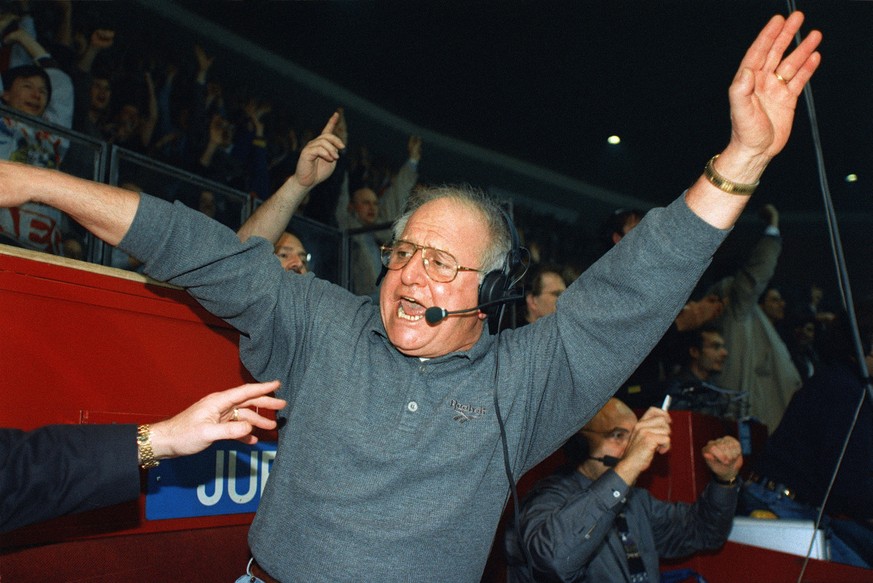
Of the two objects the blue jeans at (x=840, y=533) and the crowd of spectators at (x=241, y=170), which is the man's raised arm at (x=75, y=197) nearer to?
the crowd of spectators at (x=241, y=170)

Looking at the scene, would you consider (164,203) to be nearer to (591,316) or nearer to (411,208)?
(411,208)

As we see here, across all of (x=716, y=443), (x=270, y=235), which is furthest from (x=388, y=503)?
(x=716, y=443)

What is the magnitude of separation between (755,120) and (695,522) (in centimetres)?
199

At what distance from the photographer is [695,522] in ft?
9.32

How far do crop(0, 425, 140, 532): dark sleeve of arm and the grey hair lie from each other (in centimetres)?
86

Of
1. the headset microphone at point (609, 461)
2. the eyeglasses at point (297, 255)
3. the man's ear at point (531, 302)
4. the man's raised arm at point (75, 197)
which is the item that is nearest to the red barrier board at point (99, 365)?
the man's raised arm at point (75, 197)

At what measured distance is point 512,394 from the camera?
158 centimetres

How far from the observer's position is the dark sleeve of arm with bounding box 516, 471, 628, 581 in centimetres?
216

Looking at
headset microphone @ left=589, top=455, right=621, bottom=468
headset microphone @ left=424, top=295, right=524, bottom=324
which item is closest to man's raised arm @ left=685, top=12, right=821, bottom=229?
headset microphone @ left=424, top=295, right=524, bottom=324

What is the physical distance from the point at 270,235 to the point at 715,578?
89.7 inches

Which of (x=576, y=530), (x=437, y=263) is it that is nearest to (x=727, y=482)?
(x=576, y=530)

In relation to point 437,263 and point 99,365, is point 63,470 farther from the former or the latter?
point 437,263

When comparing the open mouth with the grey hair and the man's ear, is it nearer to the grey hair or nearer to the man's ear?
the grey hair

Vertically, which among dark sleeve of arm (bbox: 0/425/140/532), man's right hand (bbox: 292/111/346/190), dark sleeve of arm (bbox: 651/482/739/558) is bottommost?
dark sleeve of arm (bbox: 651/482/739/558)
